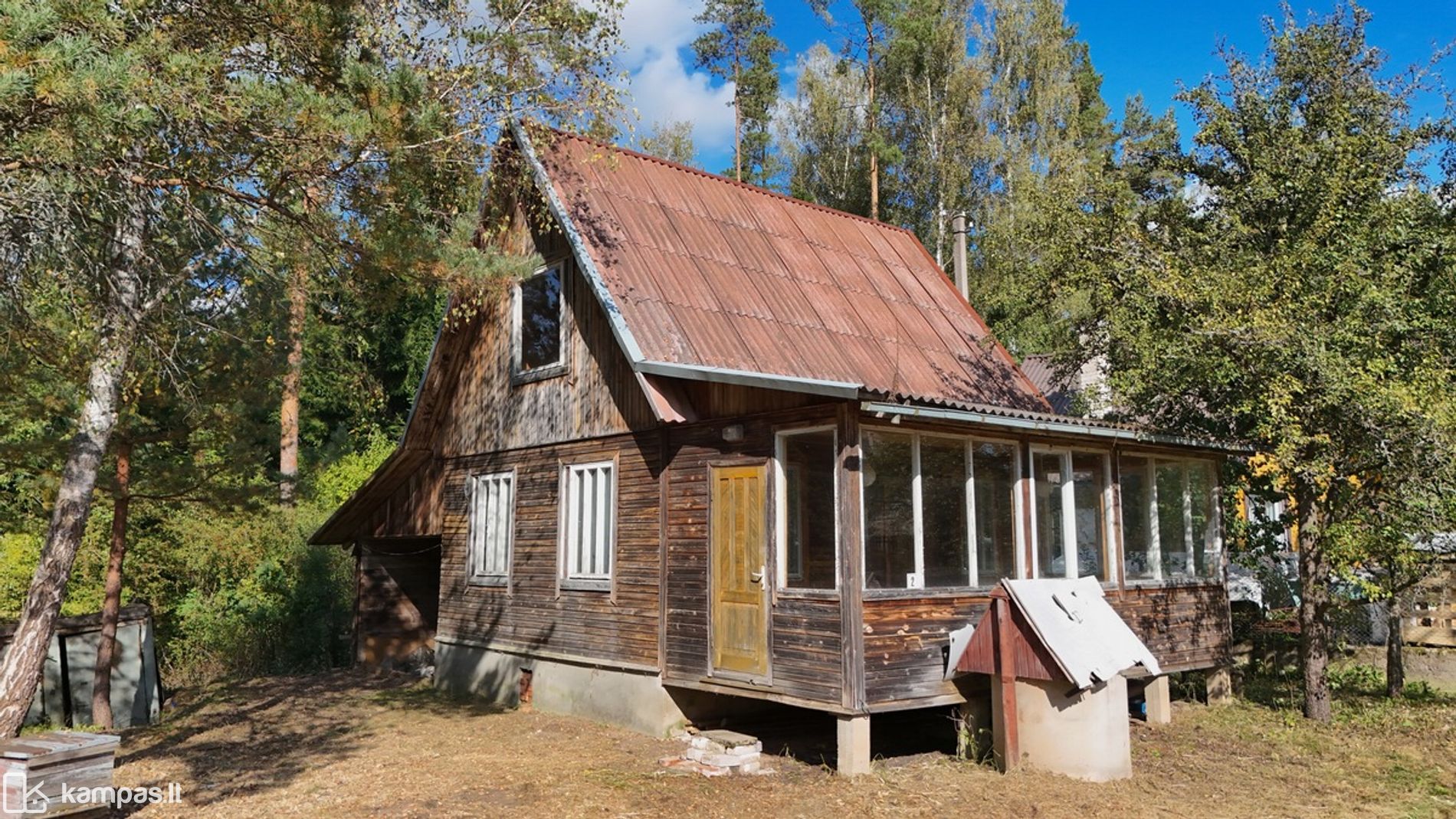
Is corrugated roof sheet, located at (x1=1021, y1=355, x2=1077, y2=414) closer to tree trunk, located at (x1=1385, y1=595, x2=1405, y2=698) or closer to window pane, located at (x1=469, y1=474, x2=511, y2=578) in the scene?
tree trunk, located at (x1=1385, y1=595, x2=1405, y2=698)

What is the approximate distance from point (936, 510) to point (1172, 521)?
422 cm

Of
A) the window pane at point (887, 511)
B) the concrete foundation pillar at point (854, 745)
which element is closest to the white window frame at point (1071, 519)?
the window pane at point (887, 511)

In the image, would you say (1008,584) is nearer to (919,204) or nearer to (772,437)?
(772,437)

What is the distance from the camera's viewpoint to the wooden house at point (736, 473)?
898cm

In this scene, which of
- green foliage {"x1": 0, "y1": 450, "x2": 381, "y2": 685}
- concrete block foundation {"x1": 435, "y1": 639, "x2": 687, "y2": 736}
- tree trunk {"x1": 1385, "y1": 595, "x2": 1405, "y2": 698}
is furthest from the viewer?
green foliage {"x1": 0, "y1": 450, "x2": 381, "y2": 685}

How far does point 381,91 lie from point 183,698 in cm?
987

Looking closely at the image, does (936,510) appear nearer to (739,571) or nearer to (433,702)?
(739,571)

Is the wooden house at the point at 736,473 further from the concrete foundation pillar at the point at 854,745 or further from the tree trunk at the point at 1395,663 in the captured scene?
the tree trunk at the point at 1395,663

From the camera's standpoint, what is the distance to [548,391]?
40.7 ft

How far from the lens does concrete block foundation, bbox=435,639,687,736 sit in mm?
10367

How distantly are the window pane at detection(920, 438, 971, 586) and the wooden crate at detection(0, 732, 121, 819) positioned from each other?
644cm

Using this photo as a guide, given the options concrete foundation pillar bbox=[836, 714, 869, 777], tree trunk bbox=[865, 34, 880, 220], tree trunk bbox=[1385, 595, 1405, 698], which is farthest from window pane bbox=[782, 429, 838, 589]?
tree trunk bbox=[865, 34, 880, 220]

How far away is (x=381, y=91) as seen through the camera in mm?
8008

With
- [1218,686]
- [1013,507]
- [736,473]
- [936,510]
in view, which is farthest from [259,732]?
[1218,686]
